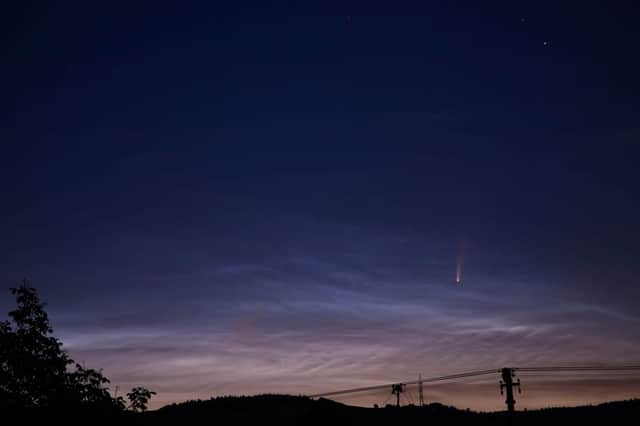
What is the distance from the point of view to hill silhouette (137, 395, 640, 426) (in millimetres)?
90688

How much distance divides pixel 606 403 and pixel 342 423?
64225 millimetres

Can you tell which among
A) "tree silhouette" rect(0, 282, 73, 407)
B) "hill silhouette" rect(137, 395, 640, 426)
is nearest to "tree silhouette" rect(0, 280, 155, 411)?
"tree silhouette" rect(0, 282, 73, 407)

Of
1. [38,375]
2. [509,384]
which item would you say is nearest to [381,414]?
[509,384]

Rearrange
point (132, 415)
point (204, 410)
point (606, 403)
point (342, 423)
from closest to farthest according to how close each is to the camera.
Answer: point (132, 415) → point (342, 423) → point (606, 403) → point (204, 410)

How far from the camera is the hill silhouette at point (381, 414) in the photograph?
90.7 metres

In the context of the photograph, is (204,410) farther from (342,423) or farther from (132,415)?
(132,415)

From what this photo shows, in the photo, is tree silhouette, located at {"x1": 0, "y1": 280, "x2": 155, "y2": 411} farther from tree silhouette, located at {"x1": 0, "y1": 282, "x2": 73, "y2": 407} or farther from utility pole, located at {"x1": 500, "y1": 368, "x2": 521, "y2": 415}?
utility pole, located at {"x1": 500, "y1": 368, "x2": 521, "y2": 415}

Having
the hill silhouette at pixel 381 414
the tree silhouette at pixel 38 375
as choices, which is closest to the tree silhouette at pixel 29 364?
Answer: the tree silhouette at pixel 38 375

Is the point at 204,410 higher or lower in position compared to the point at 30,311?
lower

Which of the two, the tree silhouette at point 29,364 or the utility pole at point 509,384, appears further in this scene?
the utility pole at point 509,384

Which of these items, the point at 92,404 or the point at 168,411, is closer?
the point at 92,404

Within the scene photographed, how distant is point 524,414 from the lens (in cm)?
9781

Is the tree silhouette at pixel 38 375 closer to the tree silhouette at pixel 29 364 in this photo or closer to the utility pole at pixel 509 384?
the tree silhouette at pixel 29 364

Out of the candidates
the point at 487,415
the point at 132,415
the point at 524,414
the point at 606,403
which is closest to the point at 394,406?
the point at 487,415
